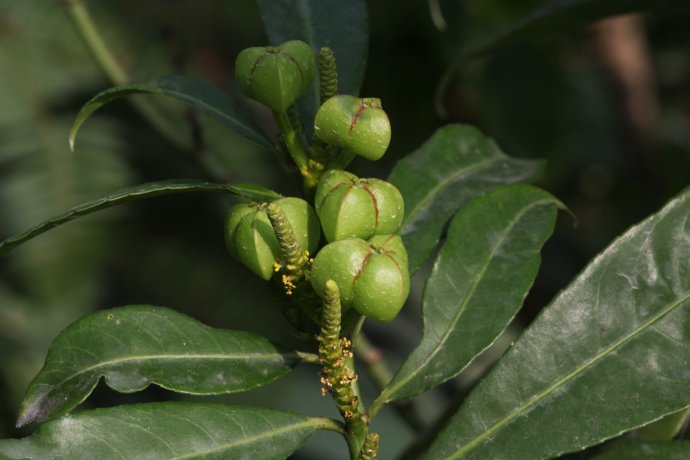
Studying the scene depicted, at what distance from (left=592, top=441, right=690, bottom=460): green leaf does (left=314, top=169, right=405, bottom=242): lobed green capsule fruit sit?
0.36m

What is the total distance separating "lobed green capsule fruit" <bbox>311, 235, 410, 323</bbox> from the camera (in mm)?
1012

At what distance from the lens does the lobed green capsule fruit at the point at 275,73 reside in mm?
1097

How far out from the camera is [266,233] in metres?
1.06

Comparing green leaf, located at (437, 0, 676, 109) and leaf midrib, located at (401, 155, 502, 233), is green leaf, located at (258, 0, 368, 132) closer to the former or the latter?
leaf midrib, located at (401, 155, 502, 233)

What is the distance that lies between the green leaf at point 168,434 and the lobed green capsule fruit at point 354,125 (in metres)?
0.32

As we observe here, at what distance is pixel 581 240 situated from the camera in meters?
2.98

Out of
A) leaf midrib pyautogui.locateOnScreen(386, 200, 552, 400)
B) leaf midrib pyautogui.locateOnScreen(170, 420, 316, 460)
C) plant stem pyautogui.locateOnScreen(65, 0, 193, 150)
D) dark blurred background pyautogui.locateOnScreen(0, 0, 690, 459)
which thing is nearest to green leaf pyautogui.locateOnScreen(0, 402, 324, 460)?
leaf midrib pyautogui.locateOnScreen(170, 420, 316, 460)

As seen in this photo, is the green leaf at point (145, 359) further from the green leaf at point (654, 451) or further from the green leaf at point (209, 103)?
the green leaf at point (654, 451)

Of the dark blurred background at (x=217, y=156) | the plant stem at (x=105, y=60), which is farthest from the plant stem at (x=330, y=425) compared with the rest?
the dark blurred background at (x=217, y=156)

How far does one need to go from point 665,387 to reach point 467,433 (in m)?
0.23

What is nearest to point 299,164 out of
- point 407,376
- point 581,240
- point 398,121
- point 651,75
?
point 407,376

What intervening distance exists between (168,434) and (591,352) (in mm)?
494

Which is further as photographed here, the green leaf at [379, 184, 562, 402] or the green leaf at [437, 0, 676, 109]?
the green leaf at [437, 0, 676, 109]

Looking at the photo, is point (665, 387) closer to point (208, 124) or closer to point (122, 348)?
point (122, 348)
